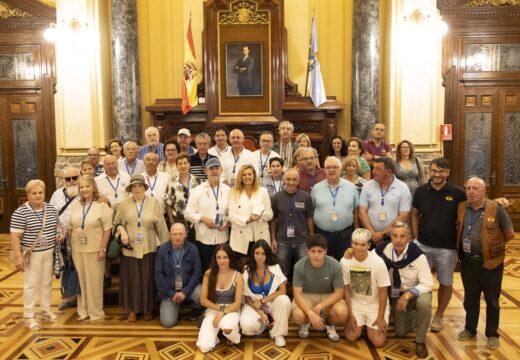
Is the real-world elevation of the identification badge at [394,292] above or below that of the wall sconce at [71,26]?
below

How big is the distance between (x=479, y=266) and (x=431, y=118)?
420 centimetres

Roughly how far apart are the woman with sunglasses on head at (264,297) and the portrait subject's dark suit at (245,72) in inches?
176

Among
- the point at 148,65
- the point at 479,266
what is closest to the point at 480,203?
the point at 479,266

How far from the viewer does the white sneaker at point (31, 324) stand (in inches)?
197

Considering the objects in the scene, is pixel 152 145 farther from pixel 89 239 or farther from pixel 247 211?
pixel 247 211

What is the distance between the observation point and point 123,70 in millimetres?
8461

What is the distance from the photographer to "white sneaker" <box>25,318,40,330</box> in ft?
16.4

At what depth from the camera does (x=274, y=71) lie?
8500 millimetres

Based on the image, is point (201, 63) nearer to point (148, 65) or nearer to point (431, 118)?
point (148, 65)

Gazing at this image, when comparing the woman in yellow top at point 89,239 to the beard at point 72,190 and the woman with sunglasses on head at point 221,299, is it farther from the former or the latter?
the woman with sunglasses on head at point 221,299

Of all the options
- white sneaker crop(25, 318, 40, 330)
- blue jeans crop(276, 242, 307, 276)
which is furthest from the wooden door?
white sneaker crop(25, 318, 40, 330)

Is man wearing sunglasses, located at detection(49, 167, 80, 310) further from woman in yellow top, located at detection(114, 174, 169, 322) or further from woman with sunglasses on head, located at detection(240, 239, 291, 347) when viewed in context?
woman with sunglasses on head, located at detection(240, 239, 291, 347)

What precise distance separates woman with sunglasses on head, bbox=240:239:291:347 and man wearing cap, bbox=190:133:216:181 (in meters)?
1.45

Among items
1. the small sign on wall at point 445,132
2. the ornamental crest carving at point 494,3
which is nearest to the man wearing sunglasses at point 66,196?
the small sign on wall at point 445,132
